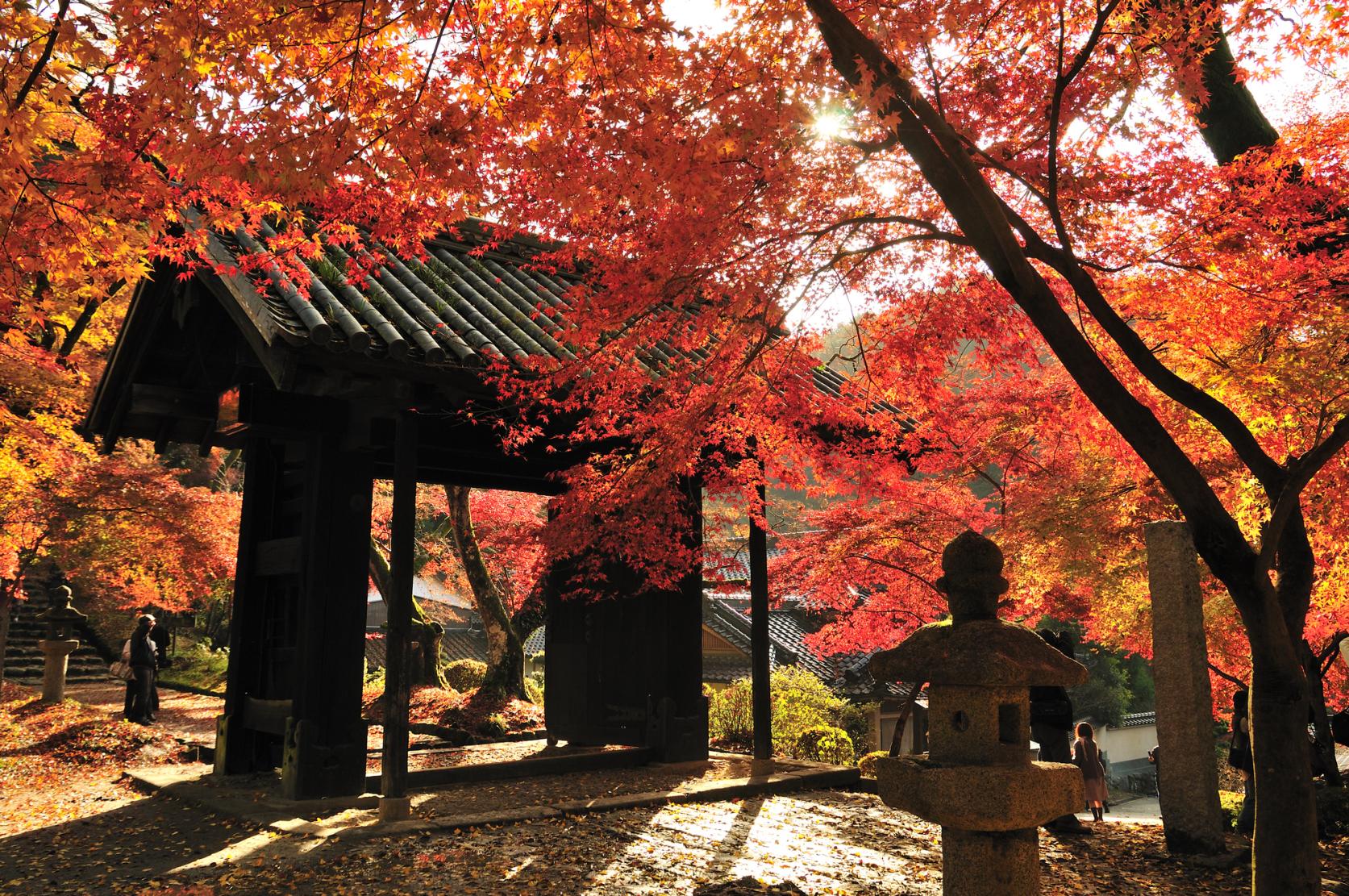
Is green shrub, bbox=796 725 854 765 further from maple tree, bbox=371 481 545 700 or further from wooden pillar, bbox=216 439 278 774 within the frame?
wooden pillar, bbox=216 439 278 774

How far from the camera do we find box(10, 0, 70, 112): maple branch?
4.61m

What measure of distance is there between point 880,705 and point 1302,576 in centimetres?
2055

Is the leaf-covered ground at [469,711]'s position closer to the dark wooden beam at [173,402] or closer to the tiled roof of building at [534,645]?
the dark wooden beam at [173,402]

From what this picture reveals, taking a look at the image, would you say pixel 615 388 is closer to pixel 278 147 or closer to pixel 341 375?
pixel 341 375

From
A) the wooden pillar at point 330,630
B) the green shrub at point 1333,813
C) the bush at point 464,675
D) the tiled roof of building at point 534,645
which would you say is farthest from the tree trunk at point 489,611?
the tiled roof of building at point 534,645

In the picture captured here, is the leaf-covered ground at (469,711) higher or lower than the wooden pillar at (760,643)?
lower

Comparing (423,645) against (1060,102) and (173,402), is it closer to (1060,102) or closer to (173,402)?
(173,402)

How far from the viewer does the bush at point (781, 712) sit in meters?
15.1

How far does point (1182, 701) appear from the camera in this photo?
23.4 ft

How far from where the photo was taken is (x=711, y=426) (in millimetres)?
8578

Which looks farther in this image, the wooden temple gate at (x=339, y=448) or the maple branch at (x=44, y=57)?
the wooden temple gate at (x=339, y=448)

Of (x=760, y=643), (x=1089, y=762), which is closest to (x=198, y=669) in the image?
(x=760, y=643)

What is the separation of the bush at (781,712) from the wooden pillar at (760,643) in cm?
279

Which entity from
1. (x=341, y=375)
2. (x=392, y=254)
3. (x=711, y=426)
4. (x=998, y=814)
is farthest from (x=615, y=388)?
(x=998, y=814)
